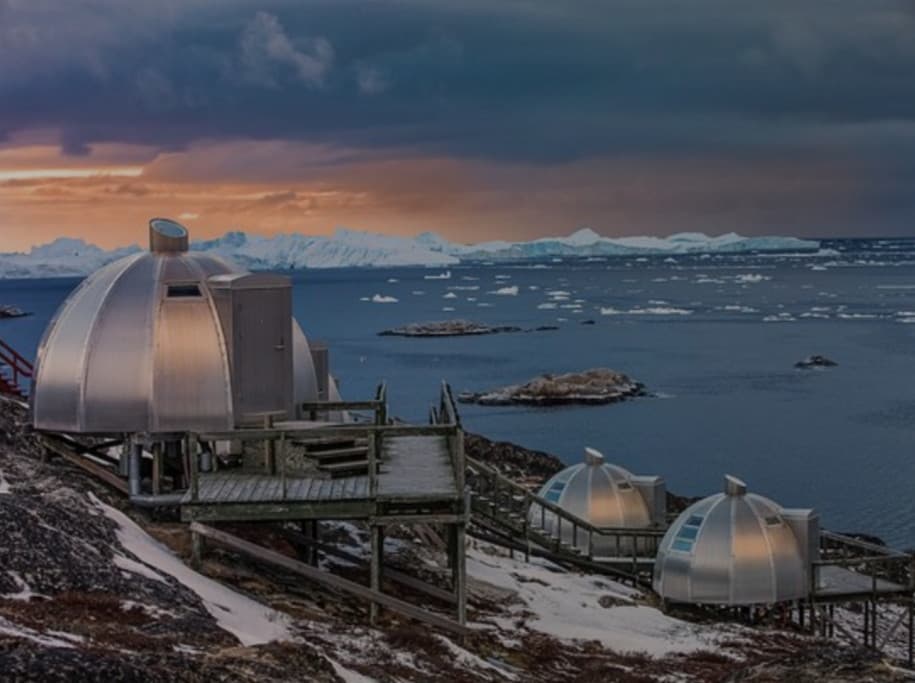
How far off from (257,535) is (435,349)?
116m

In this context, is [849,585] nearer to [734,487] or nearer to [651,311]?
[734,487]

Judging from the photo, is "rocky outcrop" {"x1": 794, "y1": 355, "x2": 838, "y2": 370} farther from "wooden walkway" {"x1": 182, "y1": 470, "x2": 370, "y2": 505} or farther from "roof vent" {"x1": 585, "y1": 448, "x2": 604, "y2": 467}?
"wooden walkway" {"x1": 182, "y1": 470, "x2": 370, "y2": 505}

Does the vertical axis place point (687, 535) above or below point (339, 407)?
below

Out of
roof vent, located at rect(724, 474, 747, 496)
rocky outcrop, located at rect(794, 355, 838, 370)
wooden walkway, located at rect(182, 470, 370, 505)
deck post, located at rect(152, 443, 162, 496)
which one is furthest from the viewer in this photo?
rocky outcrop, located at rect(794, 355, 838, 370)

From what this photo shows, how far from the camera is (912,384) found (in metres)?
94.4

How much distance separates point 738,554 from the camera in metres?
30.1

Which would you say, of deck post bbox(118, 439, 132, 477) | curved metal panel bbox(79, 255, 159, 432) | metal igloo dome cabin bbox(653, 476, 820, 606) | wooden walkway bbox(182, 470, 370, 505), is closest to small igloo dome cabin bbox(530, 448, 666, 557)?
metal igloo dome cabin bbox(653, 476, 820, 606)

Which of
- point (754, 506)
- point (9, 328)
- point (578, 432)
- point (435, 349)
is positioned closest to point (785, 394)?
point (578, 432)

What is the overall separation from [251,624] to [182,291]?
749 centimetres

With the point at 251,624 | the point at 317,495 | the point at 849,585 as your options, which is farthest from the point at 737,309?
the point at 251,624

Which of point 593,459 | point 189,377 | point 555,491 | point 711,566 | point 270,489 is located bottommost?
point 711,566

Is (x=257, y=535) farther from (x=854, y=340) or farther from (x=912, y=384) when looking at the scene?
(x=854, y=340)

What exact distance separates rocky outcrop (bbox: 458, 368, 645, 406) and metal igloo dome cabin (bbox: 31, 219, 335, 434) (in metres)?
70.1

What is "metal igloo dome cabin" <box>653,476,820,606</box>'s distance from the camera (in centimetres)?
2997
